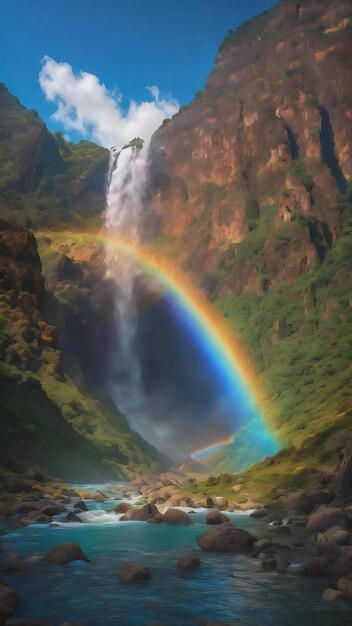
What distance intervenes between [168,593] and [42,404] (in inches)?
3749

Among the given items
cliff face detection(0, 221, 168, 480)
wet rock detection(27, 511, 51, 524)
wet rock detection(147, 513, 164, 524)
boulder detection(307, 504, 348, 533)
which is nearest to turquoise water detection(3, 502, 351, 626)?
wet rock detection(27, 511, 51, 524)

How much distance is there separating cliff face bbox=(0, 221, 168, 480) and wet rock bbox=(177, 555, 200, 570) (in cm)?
6078

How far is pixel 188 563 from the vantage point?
2484 centimetres

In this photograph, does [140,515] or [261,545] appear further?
[140,515]

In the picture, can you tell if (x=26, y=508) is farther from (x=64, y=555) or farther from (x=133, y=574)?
(x=133, y=574)

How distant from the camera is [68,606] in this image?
18.4 m

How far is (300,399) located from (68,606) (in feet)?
445

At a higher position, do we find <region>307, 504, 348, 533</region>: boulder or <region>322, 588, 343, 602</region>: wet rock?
<region>307, 504, 348, 533</region>: boulder

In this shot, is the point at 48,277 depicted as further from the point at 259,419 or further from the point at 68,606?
the point at 68,606

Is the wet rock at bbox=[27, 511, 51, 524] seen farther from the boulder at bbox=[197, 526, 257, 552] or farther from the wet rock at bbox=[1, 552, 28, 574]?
the wet rock at bbox=[1, 552, 28, 574]

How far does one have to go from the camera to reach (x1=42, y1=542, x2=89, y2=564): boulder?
2516 cm

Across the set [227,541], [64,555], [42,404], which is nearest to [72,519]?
[227,541]

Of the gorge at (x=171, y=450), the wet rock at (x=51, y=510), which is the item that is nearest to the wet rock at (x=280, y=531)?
the gorge at (x=171, y=450)

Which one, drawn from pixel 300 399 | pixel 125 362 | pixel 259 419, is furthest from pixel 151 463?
pixel 125 362
